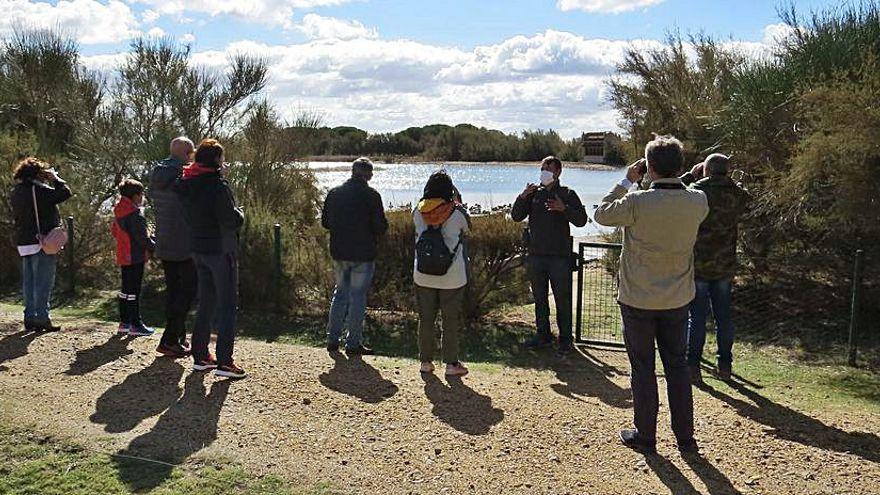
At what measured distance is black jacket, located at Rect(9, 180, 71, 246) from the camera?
7281mm

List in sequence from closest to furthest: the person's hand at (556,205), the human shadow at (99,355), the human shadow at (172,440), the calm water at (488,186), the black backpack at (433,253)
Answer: the human shadow at (172,440)
the black backpack at (433,253)
the human shadow at (99,355)
the person's hand at (556,205)
the calm water at (488,186)

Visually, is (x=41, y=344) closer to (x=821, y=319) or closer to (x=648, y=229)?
(x=648, y=229)

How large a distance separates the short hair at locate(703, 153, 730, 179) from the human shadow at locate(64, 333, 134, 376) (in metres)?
4.84

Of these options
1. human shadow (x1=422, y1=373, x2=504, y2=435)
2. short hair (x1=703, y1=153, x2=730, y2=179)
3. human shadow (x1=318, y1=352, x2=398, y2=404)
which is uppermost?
short hair (x1=703, y1=153, x2=730, y2=179)

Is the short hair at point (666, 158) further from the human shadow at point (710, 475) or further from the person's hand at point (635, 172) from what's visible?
the human shadow at point (710, 475)

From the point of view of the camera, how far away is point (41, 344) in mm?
7051

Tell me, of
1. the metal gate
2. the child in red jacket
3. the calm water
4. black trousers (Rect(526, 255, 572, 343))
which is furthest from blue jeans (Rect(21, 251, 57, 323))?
the metal gate

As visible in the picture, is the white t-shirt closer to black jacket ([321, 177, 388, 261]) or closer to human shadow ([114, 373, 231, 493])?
black jacket ([321, 177, 388, 261])

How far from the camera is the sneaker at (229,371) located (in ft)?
19.7

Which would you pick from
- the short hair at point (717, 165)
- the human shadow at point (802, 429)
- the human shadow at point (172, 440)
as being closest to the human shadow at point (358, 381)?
the human shadow at point (172, 440)

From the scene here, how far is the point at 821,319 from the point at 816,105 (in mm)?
2544

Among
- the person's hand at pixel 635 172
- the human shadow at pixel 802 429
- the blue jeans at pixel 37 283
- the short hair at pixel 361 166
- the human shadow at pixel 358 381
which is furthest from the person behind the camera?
the blue jeans at pixel 37 283

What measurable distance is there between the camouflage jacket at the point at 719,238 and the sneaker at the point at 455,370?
6.24 feet

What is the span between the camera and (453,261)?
6.09 metres
